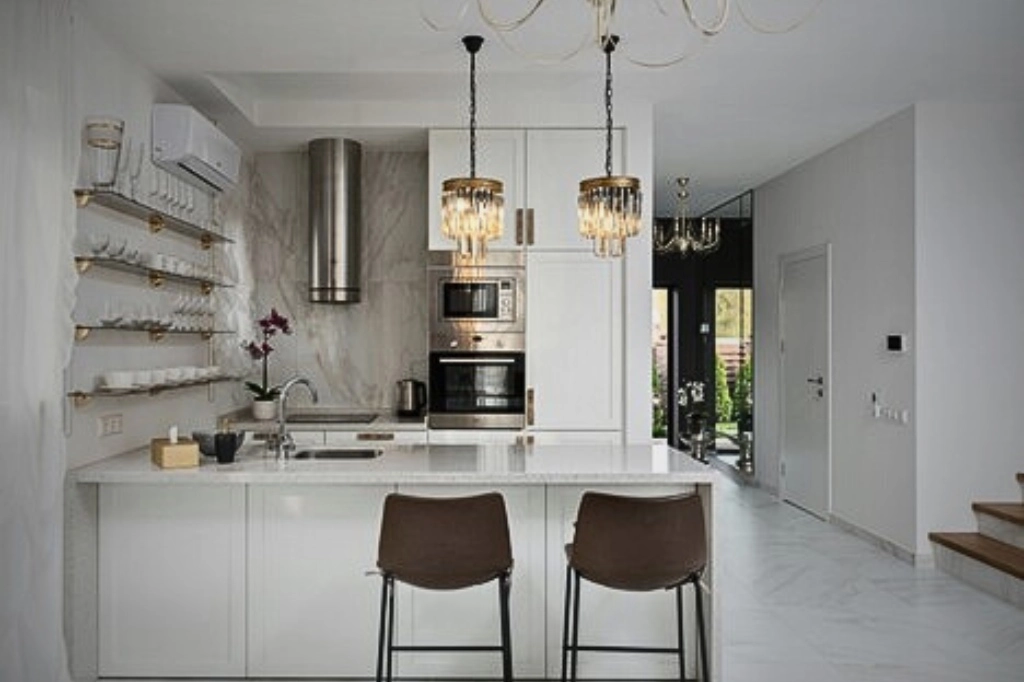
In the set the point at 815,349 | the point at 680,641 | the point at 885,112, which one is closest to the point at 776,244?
the point at 815,349

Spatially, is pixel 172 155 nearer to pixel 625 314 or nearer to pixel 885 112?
pixel 625 314

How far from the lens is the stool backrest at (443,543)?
263 centimetres

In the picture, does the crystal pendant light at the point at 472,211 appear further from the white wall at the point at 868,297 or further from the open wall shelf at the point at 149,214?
the white wall at the point at 868,297

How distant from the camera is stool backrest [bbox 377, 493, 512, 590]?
263cm

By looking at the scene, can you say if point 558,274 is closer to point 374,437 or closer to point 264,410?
point 374,437

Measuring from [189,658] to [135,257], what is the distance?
1.69 meters

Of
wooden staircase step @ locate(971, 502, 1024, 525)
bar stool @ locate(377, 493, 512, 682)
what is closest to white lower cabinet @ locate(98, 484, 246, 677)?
bar stool @ locate(377, 493, 512, 682)

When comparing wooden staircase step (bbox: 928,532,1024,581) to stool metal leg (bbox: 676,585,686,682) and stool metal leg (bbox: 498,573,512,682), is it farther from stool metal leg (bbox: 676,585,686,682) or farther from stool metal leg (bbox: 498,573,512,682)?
stool metal leg (bbox: 498,573,512,682)

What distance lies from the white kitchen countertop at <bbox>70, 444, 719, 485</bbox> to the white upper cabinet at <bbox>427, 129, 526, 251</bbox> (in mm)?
1946

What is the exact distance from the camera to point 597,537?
8.77 ft

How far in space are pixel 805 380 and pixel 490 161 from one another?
3.30 metres

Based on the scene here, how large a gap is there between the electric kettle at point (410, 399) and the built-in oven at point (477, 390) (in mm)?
363

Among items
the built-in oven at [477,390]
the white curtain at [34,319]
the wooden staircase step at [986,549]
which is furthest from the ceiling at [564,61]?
the wooden staircase step at [986,549]

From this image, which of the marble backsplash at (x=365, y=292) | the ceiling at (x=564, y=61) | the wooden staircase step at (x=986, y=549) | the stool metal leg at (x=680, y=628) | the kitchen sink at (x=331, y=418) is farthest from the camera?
the marble backsplash at (x=365, y=292)
